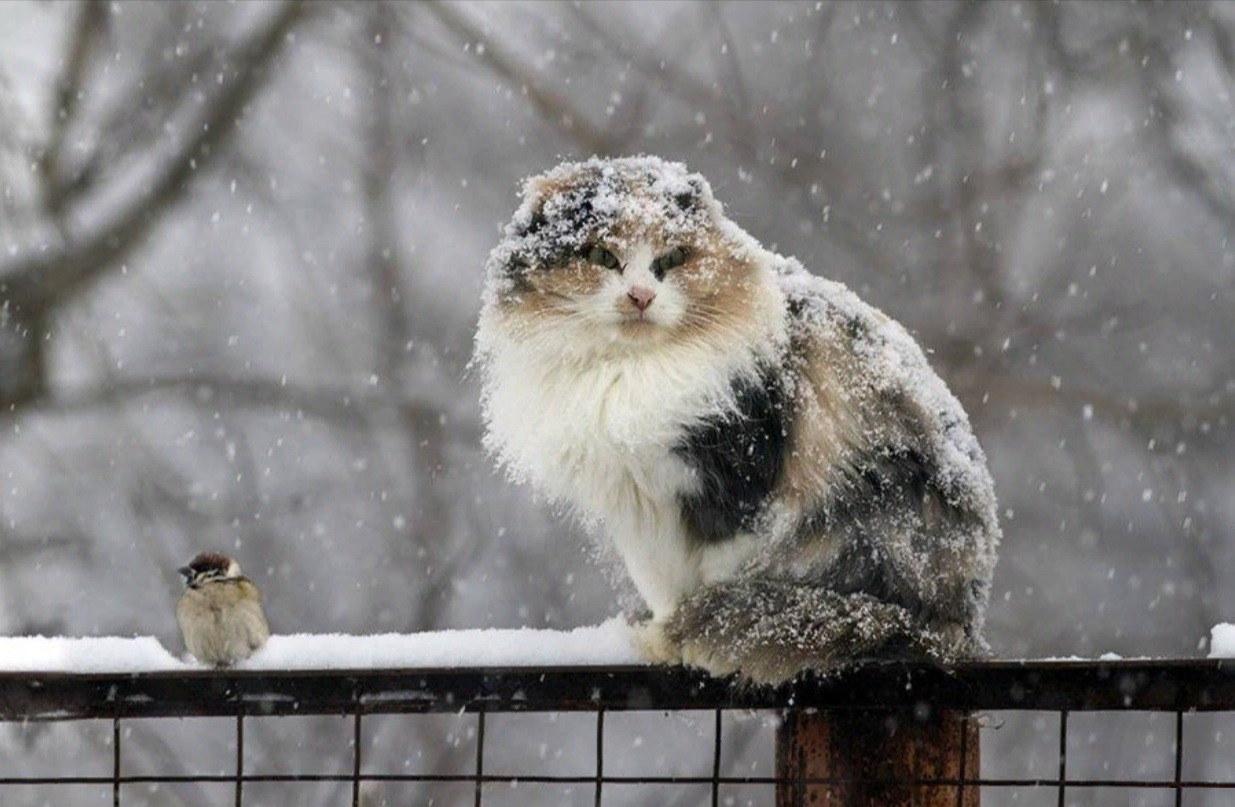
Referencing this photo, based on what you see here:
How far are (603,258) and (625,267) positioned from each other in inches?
1.8

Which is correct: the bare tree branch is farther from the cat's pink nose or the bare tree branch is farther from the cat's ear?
the cat's pink nose

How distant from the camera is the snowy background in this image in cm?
782

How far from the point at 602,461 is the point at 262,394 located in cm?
555

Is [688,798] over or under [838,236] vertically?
under

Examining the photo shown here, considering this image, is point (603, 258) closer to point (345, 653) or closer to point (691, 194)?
point (691, 194)

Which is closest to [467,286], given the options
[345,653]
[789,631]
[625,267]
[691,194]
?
[691,194]

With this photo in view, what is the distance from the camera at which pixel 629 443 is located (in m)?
2.97

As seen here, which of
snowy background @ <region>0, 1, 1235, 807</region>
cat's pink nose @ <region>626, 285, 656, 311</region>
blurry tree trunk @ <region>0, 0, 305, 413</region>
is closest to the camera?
cat's pink nose @ <region>626, 285, 656, 311</region>

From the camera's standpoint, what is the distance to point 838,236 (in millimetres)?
7984

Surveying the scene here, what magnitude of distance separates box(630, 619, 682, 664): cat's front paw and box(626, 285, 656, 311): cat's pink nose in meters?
0.53

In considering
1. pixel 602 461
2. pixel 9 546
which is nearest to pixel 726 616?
pixel 602 461

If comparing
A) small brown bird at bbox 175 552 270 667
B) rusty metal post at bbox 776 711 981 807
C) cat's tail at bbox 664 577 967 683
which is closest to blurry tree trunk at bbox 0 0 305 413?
small brown bird at bbox 175 552 270 667

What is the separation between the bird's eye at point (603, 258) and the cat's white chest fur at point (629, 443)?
0.54 feet

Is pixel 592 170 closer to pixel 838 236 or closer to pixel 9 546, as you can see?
pixel 838 236
